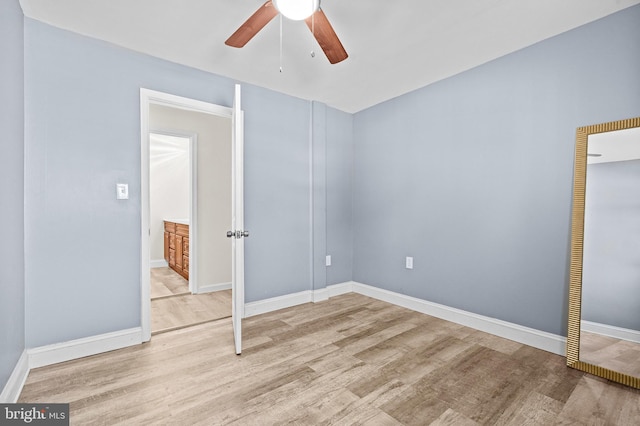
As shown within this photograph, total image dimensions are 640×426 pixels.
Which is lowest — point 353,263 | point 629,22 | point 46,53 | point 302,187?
point 353,263

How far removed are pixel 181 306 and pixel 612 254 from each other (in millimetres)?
3836

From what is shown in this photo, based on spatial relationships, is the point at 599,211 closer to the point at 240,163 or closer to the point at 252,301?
the point at 240,163

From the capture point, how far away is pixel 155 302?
346 centimetres

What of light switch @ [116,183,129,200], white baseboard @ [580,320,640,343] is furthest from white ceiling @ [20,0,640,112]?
white baseboard @ [580,320,640,343]

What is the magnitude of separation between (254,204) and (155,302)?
5.59 ft

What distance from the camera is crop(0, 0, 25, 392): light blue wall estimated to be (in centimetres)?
156

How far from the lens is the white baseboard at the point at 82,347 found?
6.70 feet

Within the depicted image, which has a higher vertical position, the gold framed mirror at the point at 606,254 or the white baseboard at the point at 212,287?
the gold framed mirror at the point at 606,254

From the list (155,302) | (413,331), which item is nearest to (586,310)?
(413,331)

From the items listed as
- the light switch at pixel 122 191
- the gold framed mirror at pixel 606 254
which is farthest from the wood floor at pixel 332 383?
the light switch at pixel 122 191

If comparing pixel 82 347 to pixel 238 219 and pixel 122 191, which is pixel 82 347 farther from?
pixel 238 219

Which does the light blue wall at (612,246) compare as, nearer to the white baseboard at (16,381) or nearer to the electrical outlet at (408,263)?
the electrical outlet at (408,263)

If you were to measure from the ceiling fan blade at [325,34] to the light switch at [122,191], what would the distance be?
6.09 feet

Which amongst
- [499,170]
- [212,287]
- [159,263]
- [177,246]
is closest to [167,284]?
[177,246]
